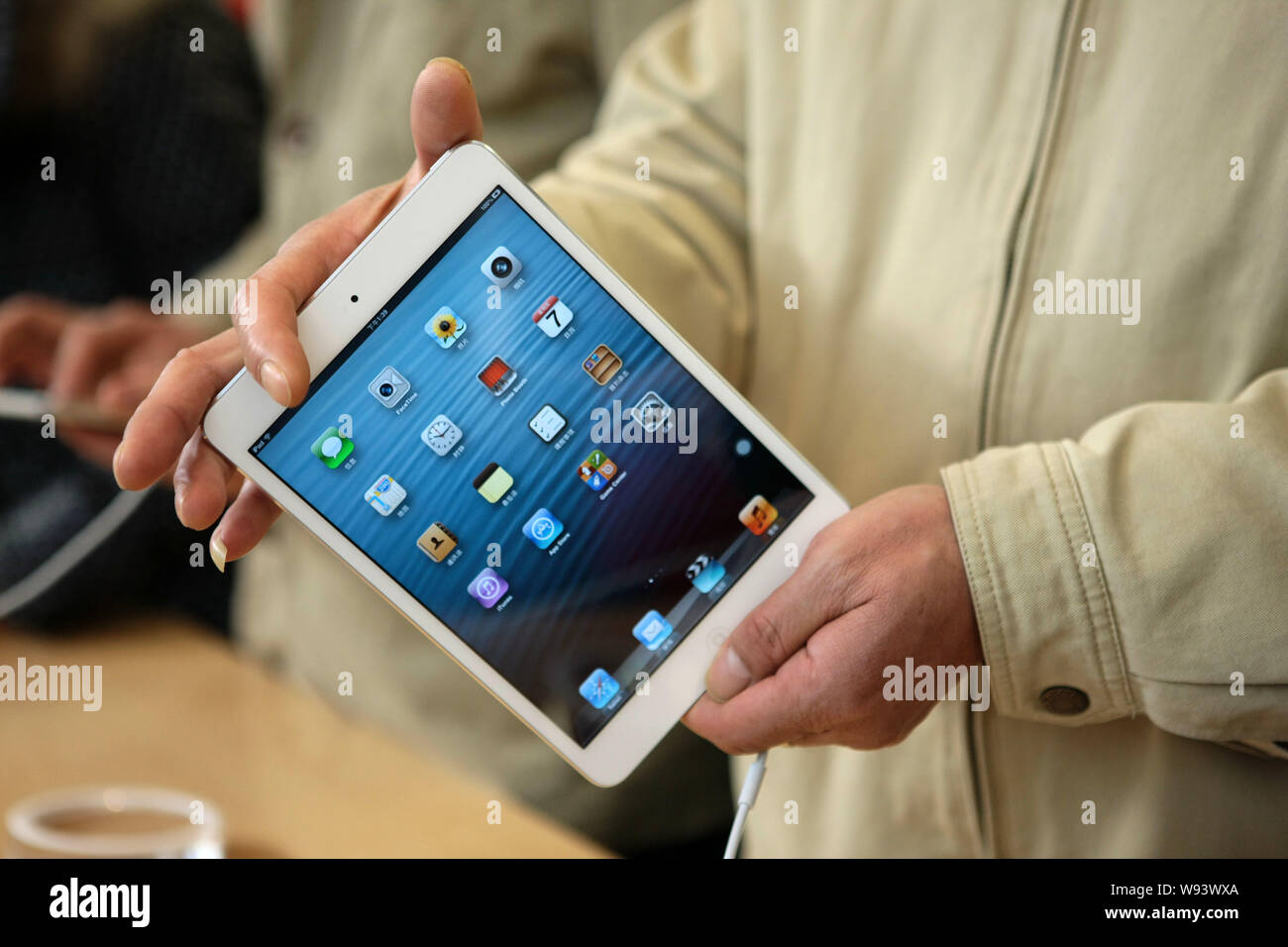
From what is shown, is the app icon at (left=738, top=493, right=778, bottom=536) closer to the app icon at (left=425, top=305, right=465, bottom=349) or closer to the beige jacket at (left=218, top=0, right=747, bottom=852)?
the app icon at (left=425, top=305, right=465, bottom=349)

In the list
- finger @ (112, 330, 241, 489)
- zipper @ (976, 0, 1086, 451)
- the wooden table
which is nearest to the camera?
finger @ (112, 330, 241, 489)

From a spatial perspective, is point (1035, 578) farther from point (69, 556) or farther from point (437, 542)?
point (69, 556)

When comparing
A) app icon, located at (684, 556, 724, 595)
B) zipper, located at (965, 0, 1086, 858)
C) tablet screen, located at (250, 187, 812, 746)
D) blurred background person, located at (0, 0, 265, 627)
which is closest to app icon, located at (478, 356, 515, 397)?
tablet screen, located at (250, 187, 812, 746)

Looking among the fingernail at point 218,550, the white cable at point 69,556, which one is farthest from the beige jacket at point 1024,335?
the white cable at point 69,556

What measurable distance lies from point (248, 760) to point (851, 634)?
50 centimetres

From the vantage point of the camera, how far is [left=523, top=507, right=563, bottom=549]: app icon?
390 mm

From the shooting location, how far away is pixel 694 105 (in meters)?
0.57

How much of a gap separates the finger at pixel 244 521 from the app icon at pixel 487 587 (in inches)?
3.3

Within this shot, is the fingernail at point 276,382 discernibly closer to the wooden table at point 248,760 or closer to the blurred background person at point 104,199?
the wooden table at point 248,760

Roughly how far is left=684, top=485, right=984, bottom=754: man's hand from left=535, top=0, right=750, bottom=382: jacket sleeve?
172mm

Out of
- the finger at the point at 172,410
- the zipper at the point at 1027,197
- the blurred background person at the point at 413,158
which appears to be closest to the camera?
the finger at the point at 172,410

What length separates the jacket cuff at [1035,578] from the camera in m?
0.38

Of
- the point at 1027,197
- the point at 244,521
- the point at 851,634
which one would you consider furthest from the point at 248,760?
the point at 1027,197
